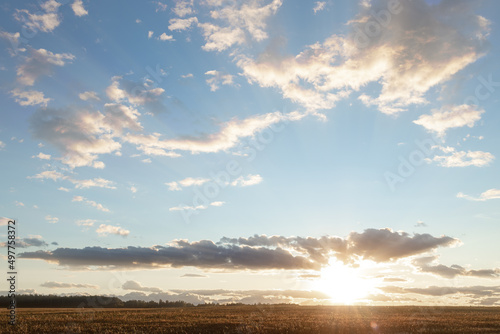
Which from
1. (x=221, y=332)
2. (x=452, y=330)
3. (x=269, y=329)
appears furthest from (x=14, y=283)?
(x=452, y=330)

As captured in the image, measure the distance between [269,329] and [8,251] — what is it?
24.5 m

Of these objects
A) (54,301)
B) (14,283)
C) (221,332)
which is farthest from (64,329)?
Result: (54,301)

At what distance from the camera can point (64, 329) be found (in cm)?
3697

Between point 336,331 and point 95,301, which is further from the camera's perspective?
point 95,301

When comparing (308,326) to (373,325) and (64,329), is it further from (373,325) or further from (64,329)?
(64,329)

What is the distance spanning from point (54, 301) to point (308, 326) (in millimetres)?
125096

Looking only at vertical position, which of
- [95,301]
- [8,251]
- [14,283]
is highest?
[8,251]

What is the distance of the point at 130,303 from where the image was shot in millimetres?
130125

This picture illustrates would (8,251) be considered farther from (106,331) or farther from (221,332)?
(221,332)

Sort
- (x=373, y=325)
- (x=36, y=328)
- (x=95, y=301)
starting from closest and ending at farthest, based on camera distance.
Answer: (x=36, y=328) → (x=373, y=325) → (x=95, y=301)

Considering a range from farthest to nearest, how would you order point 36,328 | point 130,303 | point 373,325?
point 130,303
point 373,325
point 36,328

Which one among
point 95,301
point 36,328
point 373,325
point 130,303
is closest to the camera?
point 36,328

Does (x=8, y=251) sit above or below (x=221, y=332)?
above

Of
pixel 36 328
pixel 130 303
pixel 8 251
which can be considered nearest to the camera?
pixel 8 251
